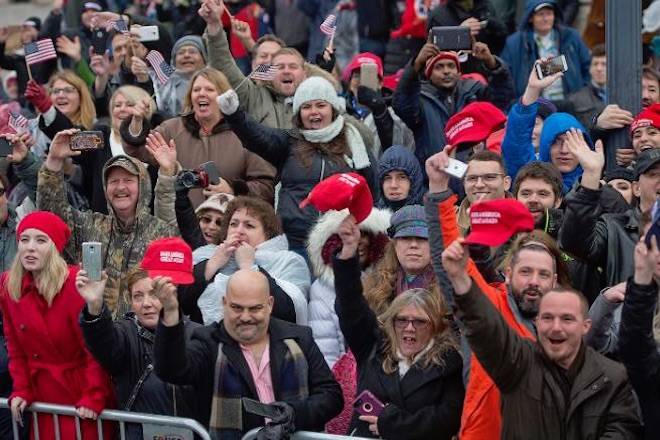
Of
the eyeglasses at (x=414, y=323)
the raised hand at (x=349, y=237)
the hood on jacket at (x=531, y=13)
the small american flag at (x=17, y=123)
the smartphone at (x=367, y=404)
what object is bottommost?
the smartphone at (x=367, y=404)

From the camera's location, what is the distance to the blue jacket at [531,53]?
12125 millimetres

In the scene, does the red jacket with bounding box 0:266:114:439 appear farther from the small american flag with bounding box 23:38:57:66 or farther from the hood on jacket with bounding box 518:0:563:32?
the hood on jacket with bounding box 518:0:563:32

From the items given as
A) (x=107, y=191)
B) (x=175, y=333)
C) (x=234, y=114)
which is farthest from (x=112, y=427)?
(x=234, y=114)

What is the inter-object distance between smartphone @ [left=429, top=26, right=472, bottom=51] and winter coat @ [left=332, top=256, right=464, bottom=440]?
314 cm

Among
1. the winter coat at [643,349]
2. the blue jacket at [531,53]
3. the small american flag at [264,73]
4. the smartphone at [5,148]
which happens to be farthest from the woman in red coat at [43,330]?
the blue jacket at [531,53]

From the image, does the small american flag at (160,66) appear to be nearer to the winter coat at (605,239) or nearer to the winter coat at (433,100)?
the winter coat at (433,100)

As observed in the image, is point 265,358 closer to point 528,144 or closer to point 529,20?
point 528,144

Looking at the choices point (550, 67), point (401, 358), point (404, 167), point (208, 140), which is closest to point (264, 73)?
point (208, 140)

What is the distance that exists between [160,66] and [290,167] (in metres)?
1.93

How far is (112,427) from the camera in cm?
786

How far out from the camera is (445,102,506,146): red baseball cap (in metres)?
6.92

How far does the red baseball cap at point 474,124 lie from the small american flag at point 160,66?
4282 mm

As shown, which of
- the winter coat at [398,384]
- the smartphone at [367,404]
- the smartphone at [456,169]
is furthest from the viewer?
the smartphone at [367,404]

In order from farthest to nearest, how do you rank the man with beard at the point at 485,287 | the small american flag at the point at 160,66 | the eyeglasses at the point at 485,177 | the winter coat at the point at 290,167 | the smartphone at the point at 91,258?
the small american flag at the point at 160,66 < the winter coat at the point at 290,167 < the eyeglasses at the point at 485,177 < the smartphone at the point at 91,258 < the man with beard at the point at 485,287
